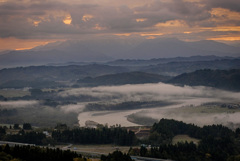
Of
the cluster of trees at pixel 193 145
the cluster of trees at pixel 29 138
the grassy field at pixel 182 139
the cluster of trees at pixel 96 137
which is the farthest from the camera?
the grassy field at pixel 182 139

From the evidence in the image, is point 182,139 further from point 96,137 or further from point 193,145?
point 96,137

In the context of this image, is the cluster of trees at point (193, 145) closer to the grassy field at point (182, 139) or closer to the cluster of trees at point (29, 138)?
the grassy field at point (182, 139)

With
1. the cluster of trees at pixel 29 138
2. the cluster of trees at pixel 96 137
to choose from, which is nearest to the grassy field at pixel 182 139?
the cluster of trees at pixel 96 137

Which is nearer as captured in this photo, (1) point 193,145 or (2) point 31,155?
(2) point 31,155

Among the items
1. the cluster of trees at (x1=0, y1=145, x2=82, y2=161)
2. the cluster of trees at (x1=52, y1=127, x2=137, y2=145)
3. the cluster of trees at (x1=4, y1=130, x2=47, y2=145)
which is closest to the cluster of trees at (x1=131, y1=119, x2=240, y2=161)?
the cluster of trees at (x1=52, y1=127, x2=137, y2=145)

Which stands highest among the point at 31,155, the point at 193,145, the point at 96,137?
the point at 31,155

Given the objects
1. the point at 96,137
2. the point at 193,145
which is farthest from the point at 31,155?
the point at 193,145

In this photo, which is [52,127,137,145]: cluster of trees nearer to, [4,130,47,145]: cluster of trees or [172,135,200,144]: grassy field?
[4,130,47,145]: cluster of trees

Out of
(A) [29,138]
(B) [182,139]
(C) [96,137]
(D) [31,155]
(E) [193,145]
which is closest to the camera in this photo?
(D) [31,155]
